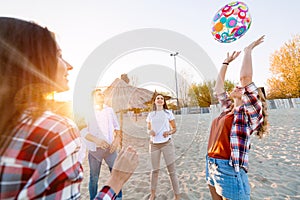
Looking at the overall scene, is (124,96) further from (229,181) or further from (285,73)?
(285,73)

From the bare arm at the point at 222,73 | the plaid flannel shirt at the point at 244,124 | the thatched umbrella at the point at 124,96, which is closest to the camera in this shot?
the plaid flannel shirt at the point at 244,124

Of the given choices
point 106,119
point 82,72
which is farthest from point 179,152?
point 82,72

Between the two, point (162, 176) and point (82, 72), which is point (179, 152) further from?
point (82, 72)

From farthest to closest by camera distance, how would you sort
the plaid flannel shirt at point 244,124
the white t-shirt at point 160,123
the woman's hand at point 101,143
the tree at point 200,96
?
the tree at point 200,96 → the white t-shirt at point 160,123 → the woman's hand at point 101,143 → the plaid flannel shirt at point 244,124

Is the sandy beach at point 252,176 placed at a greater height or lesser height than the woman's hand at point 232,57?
lesser

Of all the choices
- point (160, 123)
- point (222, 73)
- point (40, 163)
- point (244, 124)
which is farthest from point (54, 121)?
point (160, 123)

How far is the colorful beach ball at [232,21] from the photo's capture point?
2271 millimetres

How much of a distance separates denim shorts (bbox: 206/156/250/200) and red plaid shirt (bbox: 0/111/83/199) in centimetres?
138

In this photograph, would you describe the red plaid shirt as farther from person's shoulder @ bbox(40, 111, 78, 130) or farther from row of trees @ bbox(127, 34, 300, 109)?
row of trees @ bbox(127, 34, 300, 109)

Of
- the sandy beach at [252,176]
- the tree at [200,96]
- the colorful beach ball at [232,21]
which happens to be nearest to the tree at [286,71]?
the tree at [200,96]

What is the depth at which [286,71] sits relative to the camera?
20891mm

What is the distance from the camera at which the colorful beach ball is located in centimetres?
227

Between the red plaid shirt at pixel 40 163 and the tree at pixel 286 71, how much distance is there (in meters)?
26.2

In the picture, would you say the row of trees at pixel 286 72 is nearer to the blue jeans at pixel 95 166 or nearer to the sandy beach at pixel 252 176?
the sandy beach at pixel 252 176
